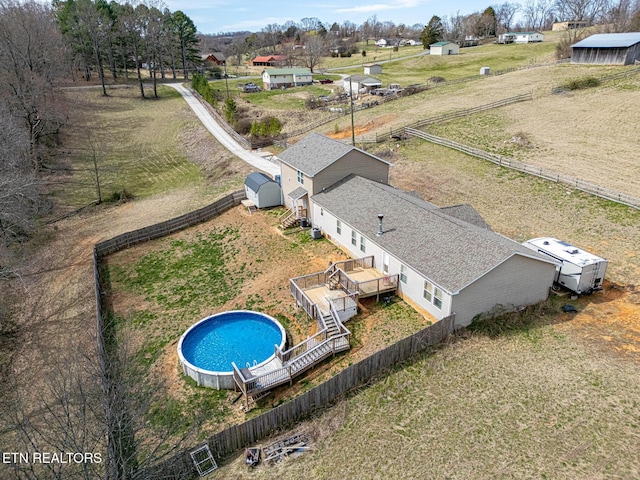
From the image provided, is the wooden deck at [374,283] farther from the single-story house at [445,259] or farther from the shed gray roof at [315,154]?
the shed gray roof at [315,154]

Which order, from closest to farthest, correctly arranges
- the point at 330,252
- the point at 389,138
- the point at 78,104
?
1. the point at 330,252
2. the point at 389,138
3. the point at 78,104

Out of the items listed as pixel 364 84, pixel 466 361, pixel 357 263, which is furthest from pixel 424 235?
pixel 364 84

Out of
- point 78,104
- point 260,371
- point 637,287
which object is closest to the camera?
point 260,371

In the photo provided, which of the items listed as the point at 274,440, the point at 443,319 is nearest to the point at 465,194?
the point at 443,319

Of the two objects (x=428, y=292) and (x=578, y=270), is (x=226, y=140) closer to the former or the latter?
(x=428, y=292)

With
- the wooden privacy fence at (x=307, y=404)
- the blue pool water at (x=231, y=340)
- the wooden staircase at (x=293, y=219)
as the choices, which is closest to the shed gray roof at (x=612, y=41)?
the wooden staircase at (x=293, y=219)

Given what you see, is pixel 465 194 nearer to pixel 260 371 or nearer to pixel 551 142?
pixel 551 142
